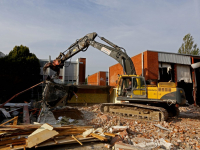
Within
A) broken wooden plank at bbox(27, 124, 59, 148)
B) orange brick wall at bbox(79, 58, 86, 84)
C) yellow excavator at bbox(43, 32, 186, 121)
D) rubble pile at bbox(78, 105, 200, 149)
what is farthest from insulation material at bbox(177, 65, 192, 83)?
broken wooden plank at bbox(27, 124, 59, 148)

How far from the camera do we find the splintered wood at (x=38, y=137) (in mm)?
4512

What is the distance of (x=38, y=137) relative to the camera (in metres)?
4.59

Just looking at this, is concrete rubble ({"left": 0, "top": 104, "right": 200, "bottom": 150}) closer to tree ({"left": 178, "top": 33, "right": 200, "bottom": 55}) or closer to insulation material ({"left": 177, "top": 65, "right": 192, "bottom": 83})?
insulation material ({"left": 177, "top": 65, "right": 192, "bottom": 83})

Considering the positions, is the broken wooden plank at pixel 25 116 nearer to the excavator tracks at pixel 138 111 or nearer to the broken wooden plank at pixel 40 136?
the broken wooden plank at pixel 40 136

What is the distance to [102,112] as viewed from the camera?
417 inches

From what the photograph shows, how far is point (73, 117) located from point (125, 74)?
13.1ft

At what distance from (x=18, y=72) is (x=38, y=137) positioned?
51.9 feet

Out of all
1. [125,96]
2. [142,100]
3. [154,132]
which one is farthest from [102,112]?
[154,132]

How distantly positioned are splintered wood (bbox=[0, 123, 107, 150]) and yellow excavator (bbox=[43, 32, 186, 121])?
435 centimetres

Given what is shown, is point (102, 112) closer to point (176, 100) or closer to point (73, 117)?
point (73, 117)

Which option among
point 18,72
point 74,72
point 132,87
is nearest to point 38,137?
point 132,87

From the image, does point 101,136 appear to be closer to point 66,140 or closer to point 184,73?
point 66,140

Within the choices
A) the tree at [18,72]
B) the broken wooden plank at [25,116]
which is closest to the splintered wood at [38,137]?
the broken wooden plank at [25,116]

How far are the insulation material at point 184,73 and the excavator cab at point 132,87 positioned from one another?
33.1ft
